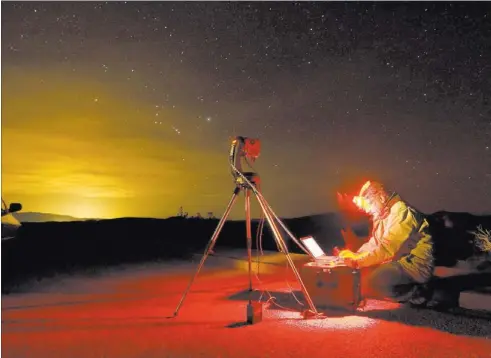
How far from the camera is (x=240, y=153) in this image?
6918 millimetres

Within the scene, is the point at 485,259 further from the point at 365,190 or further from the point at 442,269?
the point at 365,190

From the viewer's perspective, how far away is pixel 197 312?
7.21 meters

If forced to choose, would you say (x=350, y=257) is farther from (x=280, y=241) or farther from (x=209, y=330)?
(x=209, y=330)

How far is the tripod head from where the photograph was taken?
681 cm

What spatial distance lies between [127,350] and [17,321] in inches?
83.4

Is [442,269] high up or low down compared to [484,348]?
up

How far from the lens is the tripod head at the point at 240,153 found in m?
6.81

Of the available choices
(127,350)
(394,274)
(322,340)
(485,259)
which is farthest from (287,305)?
(485,259)

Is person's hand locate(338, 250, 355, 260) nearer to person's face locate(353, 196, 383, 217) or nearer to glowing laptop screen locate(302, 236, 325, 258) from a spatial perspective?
glowing laptop screen locate(302, 236, 325, 258)

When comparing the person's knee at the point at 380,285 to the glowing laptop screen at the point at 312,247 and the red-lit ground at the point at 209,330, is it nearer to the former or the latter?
the red-lit ground at the point at 209,330

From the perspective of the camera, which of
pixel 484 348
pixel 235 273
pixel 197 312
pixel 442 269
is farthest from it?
pixel 235 273

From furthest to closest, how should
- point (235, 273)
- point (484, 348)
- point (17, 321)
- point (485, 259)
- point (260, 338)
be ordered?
point (235, 273), point (485, 259), point (17, 321), point (260, 338), point (484, 348)

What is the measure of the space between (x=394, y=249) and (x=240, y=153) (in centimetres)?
219

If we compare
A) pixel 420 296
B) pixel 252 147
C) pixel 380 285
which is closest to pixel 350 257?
pixel 380 285
